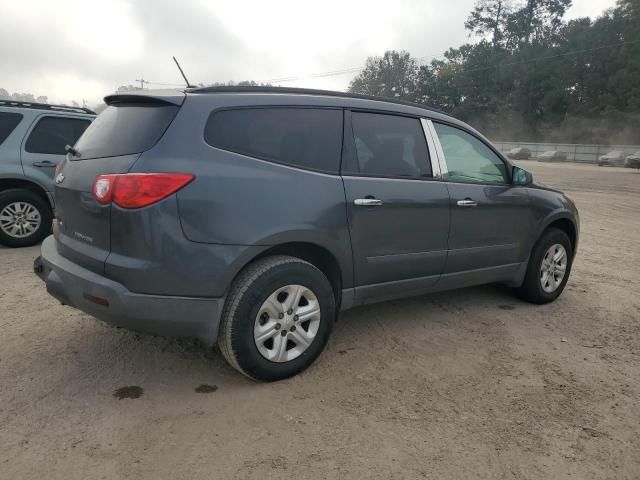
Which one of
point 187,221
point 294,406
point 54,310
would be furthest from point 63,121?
point 294,406

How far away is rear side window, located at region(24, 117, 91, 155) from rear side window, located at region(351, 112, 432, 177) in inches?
195

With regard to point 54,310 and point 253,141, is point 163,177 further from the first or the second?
point 54,310

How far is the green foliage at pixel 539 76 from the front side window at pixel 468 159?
5835cm

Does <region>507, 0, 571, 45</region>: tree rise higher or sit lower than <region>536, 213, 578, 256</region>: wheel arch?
higher

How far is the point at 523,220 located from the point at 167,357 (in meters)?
3.16

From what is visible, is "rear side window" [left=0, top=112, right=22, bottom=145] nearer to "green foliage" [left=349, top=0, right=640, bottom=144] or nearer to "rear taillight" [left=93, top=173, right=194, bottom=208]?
"rear taillight" [left=93, top=173, right=194, bottom=208]

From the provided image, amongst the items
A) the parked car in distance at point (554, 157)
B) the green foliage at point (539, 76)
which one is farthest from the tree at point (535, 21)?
the parked car in distance at point (554, 157)

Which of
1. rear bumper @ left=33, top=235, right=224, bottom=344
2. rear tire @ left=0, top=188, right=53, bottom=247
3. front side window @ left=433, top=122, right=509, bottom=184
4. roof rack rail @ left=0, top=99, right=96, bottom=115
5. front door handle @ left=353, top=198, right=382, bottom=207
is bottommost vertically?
rear tire @ left=0, top=188, right=53, bottom=247

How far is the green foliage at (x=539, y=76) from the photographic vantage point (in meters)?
56.4

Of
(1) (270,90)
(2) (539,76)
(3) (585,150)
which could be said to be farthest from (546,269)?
(2) (539,76)

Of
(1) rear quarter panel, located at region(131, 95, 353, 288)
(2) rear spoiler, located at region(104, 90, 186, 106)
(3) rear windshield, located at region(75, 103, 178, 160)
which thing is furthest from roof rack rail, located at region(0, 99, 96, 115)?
(1) rear quarter panel, located at region(131, 95, 353, 288)

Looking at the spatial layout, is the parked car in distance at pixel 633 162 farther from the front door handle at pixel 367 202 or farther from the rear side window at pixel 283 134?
the rear side window at pixel 283 134

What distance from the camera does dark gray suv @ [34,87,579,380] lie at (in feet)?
8.93

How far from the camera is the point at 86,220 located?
2.92 m
